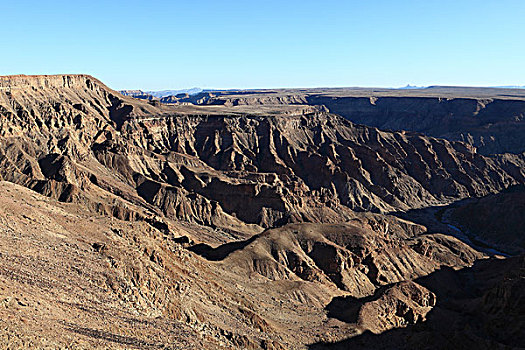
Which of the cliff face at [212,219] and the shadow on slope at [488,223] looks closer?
the cliff face at [212,219]

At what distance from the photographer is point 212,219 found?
112m

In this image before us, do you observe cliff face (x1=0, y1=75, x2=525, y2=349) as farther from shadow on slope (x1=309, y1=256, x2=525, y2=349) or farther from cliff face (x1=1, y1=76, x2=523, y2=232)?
shadow on slope (x1=309, y1=256, x2=525, y2=349)

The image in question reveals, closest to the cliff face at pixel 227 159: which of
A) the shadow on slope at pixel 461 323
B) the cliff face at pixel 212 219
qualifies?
the cliff face at pixel 212 219

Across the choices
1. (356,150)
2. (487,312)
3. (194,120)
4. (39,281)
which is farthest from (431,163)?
(39,281)

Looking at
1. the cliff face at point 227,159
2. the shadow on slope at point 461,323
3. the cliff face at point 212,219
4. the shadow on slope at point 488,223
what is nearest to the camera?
the cliff face at point 212,219

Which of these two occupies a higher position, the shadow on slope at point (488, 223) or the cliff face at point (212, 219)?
the cliff face at point (212, 219)

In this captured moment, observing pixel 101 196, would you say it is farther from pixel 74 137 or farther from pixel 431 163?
pixel 431 163

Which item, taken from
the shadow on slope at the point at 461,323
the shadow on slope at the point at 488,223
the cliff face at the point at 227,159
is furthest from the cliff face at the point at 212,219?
the shadow on slope at the point at 488,223

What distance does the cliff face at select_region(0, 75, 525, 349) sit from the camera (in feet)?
137

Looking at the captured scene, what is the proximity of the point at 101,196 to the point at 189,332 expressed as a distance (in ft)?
210

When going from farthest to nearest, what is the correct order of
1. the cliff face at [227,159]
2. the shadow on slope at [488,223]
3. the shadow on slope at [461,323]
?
the cliff face at [227,159] → the shadow on slope at [488,223] → the shadow on slope at [461,323]

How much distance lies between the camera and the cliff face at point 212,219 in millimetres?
41688

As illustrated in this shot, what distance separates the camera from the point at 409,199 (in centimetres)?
15138

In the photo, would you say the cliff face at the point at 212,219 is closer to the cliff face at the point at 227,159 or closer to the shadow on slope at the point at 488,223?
the cliff face at the point at 227,159
